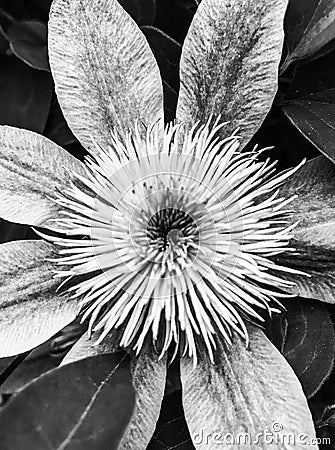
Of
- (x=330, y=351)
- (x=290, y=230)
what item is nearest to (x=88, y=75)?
(x=290, y=230)

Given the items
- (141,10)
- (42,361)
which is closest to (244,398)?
(42,361)

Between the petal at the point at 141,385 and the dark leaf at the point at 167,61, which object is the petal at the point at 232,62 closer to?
the dark leaf at the point at 167,61

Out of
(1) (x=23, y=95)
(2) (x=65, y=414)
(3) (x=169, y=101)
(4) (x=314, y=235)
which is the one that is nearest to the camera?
(2) (x=65, y=414)

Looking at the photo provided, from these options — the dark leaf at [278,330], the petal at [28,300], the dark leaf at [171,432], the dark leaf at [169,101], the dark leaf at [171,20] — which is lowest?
the dark leaf at [171,432]

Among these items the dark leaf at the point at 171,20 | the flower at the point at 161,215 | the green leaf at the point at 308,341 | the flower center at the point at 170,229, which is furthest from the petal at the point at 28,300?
the dark leaf at the point at 171,20

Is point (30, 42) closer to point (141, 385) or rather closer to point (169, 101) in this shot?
point (169, 101)

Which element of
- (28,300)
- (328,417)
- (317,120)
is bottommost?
(328,417)

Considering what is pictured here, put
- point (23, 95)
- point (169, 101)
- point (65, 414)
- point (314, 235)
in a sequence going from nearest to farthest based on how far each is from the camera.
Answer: point (65, 414) < point (314, 235) < point (169, 101) < point (23, 95)
